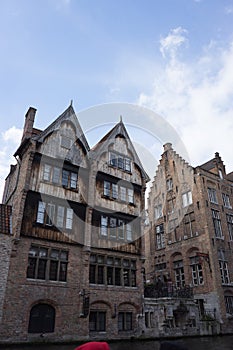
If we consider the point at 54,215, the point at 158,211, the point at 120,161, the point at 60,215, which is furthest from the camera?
the point at 158,211

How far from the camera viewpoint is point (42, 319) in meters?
16.9

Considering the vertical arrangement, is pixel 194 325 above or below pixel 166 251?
below

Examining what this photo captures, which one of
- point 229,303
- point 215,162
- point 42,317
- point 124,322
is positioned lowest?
point 124,322

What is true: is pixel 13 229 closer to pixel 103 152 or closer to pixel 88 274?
pixel 88 274

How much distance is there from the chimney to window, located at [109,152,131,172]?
7.00 meters

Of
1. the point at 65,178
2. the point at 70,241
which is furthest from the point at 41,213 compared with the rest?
the point at 65,178

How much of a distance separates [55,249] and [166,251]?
18776mm

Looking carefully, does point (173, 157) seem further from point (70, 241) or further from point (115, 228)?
point (70, 241)

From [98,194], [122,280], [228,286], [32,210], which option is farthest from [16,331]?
[228,286]

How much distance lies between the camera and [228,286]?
28672 mm

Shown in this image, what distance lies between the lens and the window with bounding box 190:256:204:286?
29.2m

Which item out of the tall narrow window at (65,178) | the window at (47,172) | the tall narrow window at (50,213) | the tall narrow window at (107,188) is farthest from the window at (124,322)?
the window at (47,172)

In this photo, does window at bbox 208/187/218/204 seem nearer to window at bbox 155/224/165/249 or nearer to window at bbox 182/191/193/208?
window at bbox 182/191/193/208

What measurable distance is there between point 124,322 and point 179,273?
518 inches
